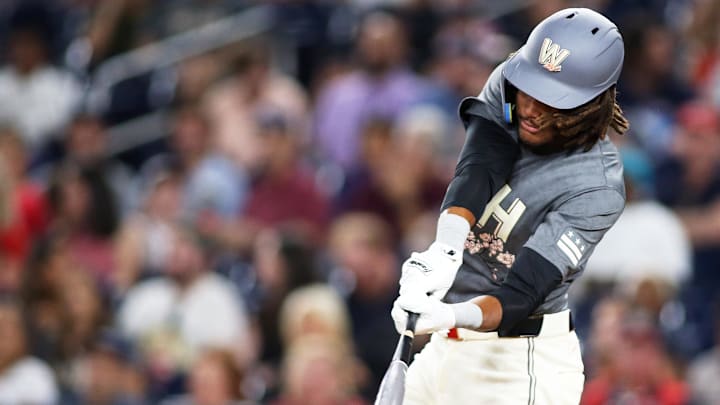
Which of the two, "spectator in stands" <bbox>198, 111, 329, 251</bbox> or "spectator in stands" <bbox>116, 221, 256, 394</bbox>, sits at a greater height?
"spectator in stands" <bbox>198, 111, 329, 251</bbox>

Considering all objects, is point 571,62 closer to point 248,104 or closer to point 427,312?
point 427,312

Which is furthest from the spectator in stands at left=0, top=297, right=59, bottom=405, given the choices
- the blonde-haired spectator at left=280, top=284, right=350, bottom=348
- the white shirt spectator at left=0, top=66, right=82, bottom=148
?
the white shirt spectator at left=0, top=66, right=82, bottom=148

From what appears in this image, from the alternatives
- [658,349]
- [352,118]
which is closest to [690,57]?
[352,118]

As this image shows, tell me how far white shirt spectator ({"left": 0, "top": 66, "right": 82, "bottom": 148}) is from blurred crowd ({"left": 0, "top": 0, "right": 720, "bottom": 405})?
2 cm

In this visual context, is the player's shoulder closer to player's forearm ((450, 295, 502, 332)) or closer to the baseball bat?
player's forearm ((450, 295, 502, 332))

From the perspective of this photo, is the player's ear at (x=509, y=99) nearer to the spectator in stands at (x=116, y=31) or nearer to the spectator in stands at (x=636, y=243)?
the spectator in stands at (x=636, y=243)

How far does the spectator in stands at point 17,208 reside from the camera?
28.6 ft

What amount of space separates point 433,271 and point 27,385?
13.6 feet

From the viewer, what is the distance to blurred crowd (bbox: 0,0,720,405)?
7012mm

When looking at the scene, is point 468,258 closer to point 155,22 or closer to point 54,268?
point 54,268

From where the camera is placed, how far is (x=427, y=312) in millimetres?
3615

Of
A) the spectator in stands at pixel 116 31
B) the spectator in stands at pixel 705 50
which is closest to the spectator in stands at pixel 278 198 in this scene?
the spectator in stands at pixel 705 50

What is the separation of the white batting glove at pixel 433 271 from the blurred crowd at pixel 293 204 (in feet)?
8.58

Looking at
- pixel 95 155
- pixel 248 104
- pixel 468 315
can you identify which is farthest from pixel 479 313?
pixel 95 155
